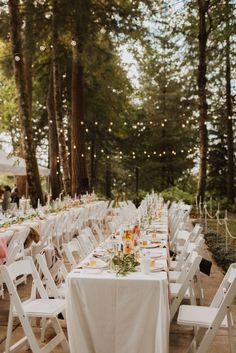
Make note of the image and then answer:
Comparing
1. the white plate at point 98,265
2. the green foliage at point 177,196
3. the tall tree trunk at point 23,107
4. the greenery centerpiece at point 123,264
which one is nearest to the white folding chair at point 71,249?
the white plate at point 98,265

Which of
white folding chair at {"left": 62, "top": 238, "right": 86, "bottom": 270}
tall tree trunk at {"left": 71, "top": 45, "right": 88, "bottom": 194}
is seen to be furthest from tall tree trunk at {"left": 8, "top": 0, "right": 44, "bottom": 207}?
white folding chair at {"left": 62, "top": 238, "right": 86, "bottom": 270}

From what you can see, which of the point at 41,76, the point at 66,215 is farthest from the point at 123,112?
the point at 66,215

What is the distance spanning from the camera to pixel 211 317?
160 inches

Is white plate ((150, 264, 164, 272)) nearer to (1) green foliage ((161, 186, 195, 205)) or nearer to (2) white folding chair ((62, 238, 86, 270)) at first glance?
(2) white folding chair ((62, 238, 86, 270))

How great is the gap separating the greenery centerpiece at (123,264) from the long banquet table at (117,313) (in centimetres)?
18

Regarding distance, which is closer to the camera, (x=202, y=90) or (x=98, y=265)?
(x=98, y=265)

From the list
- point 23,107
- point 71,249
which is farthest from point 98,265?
point 23,107

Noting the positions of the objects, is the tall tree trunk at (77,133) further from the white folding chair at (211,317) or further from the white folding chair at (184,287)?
the white folding chair at (211,317)

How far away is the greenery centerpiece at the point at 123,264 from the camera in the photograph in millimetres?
4223

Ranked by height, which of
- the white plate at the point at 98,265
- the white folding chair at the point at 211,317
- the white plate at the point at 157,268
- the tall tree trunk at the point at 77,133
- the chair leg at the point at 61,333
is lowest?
the chair leg at the point at 61,333

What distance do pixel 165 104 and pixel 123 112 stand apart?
14.8 ft

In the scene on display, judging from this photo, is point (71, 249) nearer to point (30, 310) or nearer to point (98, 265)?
point (98, 265)

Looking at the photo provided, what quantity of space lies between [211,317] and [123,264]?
2.85 ft

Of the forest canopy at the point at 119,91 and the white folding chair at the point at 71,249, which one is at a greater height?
the forest canopy at the point at 119,91
